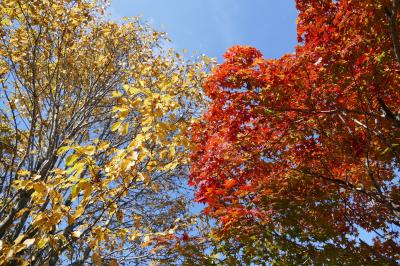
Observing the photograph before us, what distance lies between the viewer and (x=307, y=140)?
752cm

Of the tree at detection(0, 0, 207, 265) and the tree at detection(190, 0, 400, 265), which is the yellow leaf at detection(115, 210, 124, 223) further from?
the tree at detection(190, 0, 400, 265)

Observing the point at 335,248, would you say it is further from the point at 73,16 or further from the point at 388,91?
the point at 73,16

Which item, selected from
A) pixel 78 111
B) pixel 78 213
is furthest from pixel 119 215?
pixel 78 111

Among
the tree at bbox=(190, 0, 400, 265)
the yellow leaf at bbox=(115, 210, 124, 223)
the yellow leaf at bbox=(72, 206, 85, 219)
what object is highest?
the tree at bbox=(190, 0, 400, 265)

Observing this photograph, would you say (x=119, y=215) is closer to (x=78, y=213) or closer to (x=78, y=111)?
(x=78, y=213)

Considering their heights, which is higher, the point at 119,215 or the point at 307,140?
the point at 307,140

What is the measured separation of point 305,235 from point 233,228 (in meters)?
1.37

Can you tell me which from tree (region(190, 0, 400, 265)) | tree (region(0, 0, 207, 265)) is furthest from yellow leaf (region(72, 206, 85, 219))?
tree (region(190, 0, 400, 265))

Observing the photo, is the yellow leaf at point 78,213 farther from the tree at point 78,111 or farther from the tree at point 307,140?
the tree at point 307,140

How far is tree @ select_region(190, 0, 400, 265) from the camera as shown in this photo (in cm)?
551

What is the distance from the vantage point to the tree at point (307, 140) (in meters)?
5.51

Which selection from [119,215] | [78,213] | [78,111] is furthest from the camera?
[78,111]

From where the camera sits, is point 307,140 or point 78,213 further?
point 307,140

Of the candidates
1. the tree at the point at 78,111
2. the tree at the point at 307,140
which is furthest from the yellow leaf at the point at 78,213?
the tree at the point at 307,140
